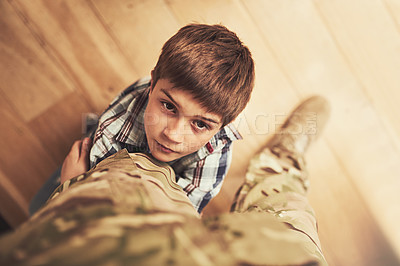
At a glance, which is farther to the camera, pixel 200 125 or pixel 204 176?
pixel 204 176

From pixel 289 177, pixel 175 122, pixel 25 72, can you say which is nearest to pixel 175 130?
pixel 175 122

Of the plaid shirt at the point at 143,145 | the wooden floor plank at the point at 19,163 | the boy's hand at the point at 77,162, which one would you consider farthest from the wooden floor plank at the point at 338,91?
the wooden floor plank at the point at 19,163

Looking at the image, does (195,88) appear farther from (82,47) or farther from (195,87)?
(82,47)

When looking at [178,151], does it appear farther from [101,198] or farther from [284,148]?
[284,148]

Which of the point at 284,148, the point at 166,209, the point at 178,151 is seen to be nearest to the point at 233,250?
the point at 166,209

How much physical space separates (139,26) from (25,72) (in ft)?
1.18

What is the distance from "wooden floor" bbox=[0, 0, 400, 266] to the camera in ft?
2.50

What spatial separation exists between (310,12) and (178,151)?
0.64 meters

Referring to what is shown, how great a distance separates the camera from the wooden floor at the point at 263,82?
2.50ft

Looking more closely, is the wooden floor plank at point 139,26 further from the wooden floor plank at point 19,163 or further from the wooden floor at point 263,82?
the wooden floor plank at point 19,163

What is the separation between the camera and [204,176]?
22.5 inches

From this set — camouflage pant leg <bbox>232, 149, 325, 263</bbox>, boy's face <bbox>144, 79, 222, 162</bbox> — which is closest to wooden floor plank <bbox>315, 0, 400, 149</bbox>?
camouflage pant leg <bbox>232, 149, 325, 263</bbox>

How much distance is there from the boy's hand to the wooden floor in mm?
201

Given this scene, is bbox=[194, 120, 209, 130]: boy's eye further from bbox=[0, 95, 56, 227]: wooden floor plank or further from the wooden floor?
bbox=[0, 95, 56, 227]: wooden floor plank
